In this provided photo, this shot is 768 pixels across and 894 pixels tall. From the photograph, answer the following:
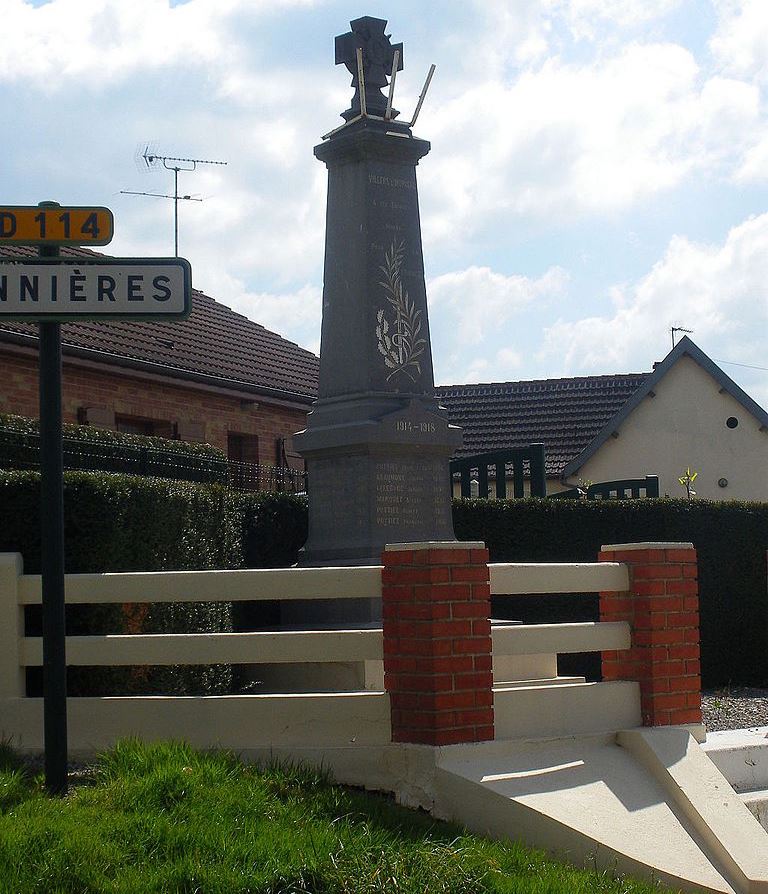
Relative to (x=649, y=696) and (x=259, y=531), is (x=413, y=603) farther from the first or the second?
(x=259, y=531)

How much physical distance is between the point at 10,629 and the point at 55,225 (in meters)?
2.21

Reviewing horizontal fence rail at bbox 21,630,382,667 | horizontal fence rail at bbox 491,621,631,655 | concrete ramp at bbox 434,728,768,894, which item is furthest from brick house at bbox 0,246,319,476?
concrete ramp at bbox 434,728,768,894

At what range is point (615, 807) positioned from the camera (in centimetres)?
656

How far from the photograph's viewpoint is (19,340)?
15.5 m

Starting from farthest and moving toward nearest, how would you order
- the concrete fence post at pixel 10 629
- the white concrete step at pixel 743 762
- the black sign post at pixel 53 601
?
the white concrete step at pixel 743 762 < the concrete fence post at pixel 10 629 < the black sign post at pixel 53 601

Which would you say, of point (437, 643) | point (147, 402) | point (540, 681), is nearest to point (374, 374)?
point (540, 681)

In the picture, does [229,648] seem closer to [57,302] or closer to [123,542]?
[123,542]

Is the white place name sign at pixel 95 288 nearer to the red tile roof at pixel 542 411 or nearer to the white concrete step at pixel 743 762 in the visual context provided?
the white concrete step at pixel 743 762

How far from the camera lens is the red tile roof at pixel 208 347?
56.8 feet

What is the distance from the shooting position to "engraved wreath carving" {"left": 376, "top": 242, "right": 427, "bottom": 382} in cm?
1087

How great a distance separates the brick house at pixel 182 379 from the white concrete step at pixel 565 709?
28.6 feet

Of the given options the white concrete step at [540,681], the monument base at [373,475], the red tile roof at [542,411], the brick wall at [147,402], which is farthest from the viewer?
the red tile roof at [542,411]

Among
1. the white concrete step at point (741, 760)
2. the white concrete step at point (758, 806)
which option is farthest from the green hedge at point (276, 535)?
the white concrete step at point (758, 806)

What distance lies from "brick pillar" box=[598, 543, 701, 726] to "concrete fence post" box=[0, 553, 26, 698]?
10.7 feet
